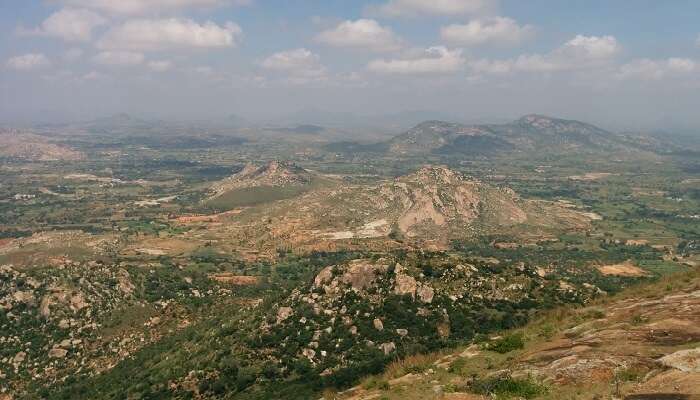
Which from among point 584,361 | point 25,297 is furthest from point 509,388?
point 25,297

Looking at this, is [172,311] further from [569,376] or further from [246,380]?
[569,376]

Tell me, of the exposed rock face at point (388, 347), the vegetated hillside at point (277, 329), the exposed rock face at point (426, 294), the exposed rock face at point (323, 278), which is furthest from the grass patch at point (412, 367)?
the exposed rock face at point (323, 278)

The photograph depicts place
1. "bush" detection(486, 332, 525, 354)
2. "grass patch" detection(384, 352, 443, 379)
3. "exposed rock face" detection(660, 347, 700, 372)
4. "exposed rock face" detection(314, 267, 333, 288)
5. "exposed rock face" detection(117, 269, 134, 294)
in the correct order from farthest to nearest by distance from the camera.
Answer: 1. "exposed rock face" detection(117, 269, 134, 294)
2. "exposed rock face" detection(314, 267, 333, 288)
3. "bush" detection(486, 332, 525, 354)
4. "grass patch" detection(384, 352, 443, 379)
5. "exposed rock face" detection(660, 347, 700, 372)

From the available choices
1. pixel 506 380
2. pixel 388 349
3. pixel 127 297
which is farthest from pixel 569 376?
pixel 127 297

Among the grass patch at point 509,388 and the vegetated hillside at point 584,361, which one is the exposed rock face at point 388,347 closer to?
the vegetated hillside at point 584,361

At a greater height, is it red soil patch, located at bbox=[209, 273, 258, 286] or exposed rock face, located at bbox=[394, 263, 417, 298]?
exposed rock face, located at bbox=[394, 263, 417, 298]

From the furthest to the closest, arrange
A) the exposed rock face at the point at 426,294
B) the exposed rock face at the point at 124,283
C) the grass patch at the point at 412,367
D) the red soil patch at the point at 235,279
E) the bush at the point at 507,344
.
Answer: the red soil patch at the point at 235,279 → the exposed rock face at the point at 124,283 → the exposed rock face at the point at 426,294 → the bush at the point at 507,344 → the grass patch at the point at 412,367

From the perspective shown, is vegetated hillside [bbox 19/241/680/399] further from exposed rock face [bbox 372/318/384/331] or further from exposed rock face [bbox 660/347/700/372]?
exposed rock face [bbox 660/347/700/372]

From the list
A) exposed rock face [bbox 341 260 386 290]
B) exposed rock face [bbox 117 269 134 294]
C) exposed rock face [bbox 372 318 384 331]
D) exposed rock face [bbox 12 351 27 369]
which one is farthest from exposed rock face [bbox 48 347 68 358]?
exposed rock face [bbox 372 318 384 331]
